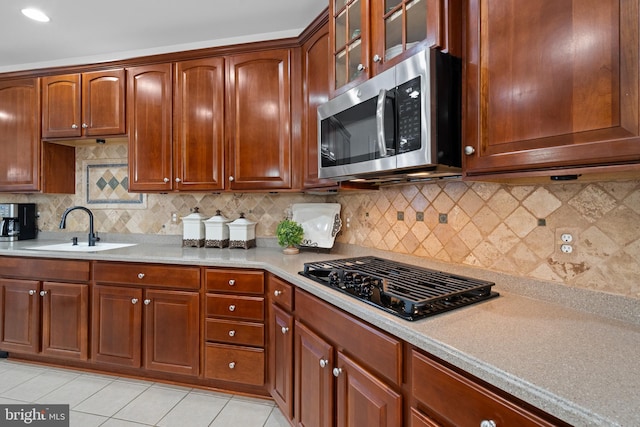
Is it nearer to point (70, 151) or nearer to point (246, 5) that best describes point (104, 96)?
point (70, 151)

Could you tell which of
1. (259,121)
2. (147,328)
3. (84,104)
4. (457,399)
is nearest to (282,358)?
(147,328)

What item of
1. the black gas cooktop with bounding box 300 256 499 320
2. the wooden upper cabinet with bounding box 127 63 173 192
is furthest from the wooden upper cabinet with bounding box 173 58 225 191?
the black gas cooktop with bounding box 300 256 499 320

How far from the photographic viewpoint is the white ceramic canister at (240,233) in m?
2.50

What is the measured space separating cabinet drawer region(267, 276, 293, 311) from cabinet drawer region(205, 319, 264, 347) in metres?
0.26

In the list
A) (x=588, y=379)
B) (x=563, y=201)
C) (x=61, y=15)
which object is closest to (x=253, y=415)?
(x=588, y=379)

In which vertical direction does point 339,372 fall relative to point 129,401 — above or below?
above

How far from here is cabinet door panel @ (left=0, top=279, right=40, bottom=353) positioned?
2381mm

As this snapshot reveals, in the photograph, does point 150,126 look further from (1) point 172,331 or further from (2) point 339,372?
(2) point 339,372

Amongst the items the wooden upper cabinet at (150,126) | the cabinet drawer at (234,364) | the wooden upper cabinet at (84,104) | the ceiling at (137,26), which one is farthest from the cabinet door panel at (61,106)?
the cabinet drawer at (234,364)

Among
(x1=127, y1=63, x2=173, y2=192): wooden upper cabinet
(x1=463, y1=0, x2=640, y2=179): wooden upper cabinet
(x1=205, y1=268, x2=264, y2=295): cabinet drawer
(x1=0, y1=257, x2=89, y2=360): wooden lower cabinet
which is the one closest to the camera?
(x1=463, y1=0, x2=640, y2=179): wooden upper cabinet

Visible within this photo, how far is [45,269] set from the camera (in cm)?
235

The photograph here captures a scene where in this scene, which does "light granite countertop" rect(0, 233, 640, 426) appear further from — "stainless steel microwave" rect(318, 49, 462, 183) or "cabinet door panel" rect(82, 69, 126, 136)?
"cabinet door panel" rect(82, 69, 126, 136)

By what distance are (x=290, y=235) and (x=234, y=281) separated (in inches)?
19.1

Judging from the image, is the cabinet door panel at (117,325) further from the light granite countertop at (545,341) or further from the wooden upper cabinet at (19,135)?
the light granite countertop at (545,341)
